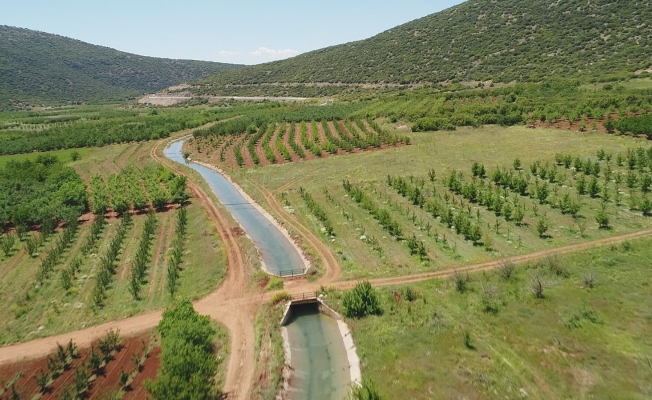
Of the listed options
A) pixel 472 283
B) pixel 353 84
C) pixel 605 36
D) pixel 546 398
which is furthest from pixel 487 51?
pixel 546 398

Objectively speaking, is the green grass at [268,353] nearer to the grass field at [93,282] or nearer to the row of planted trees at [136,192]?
the grass field at [93,282]

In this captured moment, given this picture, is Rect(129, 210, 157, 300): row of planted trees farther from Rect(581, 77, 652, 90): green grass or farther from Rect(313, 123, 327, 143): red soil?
Rect(581, 77, 652, 90): green grass

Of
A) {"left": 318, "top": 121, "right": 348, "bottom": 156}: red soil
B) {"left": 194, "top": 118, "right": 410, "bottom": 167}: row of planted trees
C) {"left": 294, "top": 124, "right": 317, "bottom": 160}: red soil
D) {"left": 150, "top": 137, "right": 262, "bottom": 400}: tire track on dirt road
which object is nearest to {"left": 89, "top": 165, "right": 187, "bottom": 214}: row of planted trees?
{"left": 150, "top": 137, "right": 262, "bottom": 400}: tire track on dirt road

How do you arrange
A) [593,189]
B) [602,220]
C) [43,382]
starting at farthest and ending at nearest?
1. [593,189]
2. [602,220]
3. [43,382]

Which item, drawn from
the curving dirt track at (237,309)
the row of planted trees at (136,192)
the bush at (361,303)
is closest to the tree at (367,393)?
the curving dirt track at (237,309)

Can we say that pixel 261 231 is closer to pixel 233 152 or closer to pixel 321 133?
pixel 233 152

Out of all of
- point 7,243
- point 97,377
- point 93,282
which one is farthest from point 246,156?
point 97,377
